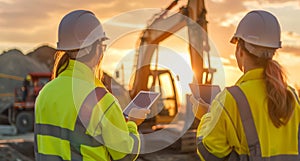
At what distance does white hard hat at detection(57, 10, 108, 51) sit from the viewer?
8.47 ft

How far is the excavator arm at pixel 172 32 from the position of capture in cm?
1309

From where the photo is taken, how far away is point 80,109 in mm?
2467

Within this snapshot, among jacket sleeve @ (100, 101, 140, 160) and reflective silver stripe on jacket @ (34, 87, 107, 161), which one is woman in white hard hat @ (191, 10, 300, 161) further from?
reflective silver stripe on jacket @ (34, 87, 107, 161)

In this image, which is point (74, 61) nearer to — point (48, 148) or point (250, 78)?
point (48, 148)

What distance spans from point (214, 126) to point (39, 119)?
0.91 metres

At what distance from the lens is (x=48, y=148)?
8.42 feet

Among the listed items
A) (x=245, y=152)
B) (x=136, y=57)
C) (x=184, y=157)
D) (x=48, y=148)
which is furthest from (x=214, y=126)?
(x=136, y=57)

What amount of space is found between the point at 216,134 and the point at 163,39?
1212 centimetres

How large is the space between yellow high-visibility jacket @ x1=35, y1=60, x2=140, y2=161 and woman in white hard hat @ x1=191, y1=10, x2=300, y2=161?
468 millimetres

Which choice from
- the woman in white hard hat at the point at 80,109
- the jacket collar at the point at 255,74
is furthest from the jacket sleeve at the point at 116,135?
the jacket collar at the point at 255,74

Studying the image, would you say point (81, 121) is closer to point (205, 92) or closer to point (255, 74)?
point (205, 92)

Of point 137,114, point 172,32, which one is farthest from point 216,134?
point 172,32

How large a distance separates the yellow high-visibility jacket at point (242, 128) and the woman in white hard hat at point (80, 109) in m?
0.40

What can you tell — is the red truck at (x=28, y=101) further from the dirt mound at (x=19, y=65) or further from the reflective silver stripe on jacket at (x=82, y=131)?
the reflective silver stripe on jacket at (x=82, y=131)
